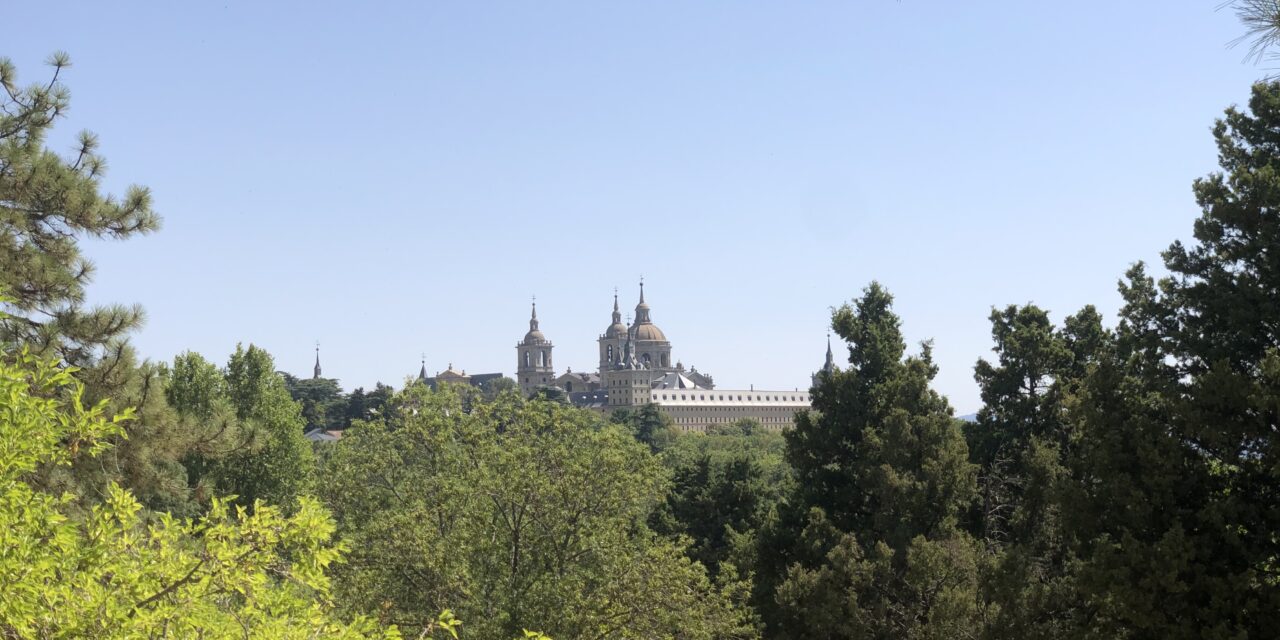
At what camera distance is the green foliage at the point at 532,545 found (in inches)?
707

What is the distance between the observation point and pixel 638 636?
1783 centimetres

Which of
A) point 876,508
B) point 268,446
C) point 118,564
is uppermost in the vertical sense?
point 268,446

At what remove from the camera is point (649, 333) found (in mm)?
181000

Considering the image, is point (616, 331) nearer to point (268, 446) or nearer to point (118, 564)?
point (268, 446)

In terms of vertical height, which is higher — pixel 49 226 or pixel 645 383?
pixel 645 383

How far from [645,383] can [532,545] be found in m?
153

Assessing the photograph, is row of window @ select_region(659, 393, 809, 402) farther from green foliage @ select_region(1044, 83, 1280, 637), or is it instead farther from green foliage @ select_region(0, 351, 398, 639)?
green foliage @ select_region(0, 351, 398, 639)

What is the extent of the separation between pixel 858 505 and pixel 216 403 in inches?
569

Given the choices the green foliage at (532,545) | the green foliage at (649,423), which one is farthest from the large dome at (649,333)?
the green foliage at (532,545)

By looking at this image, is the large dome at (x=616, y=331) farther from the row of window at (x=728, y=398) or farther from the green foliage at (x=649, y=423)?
the green foliage at (x=649, y=423)

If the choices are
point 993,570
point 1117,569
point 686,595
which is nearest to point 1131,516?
point 1117,569

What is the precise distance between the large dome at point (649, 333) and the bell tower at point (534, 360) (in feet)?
44.5

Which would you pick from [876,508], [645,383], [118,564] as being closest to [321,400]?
[645,383]

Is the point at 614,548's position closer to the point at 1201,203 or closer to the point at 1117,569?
the point at 1117,569
